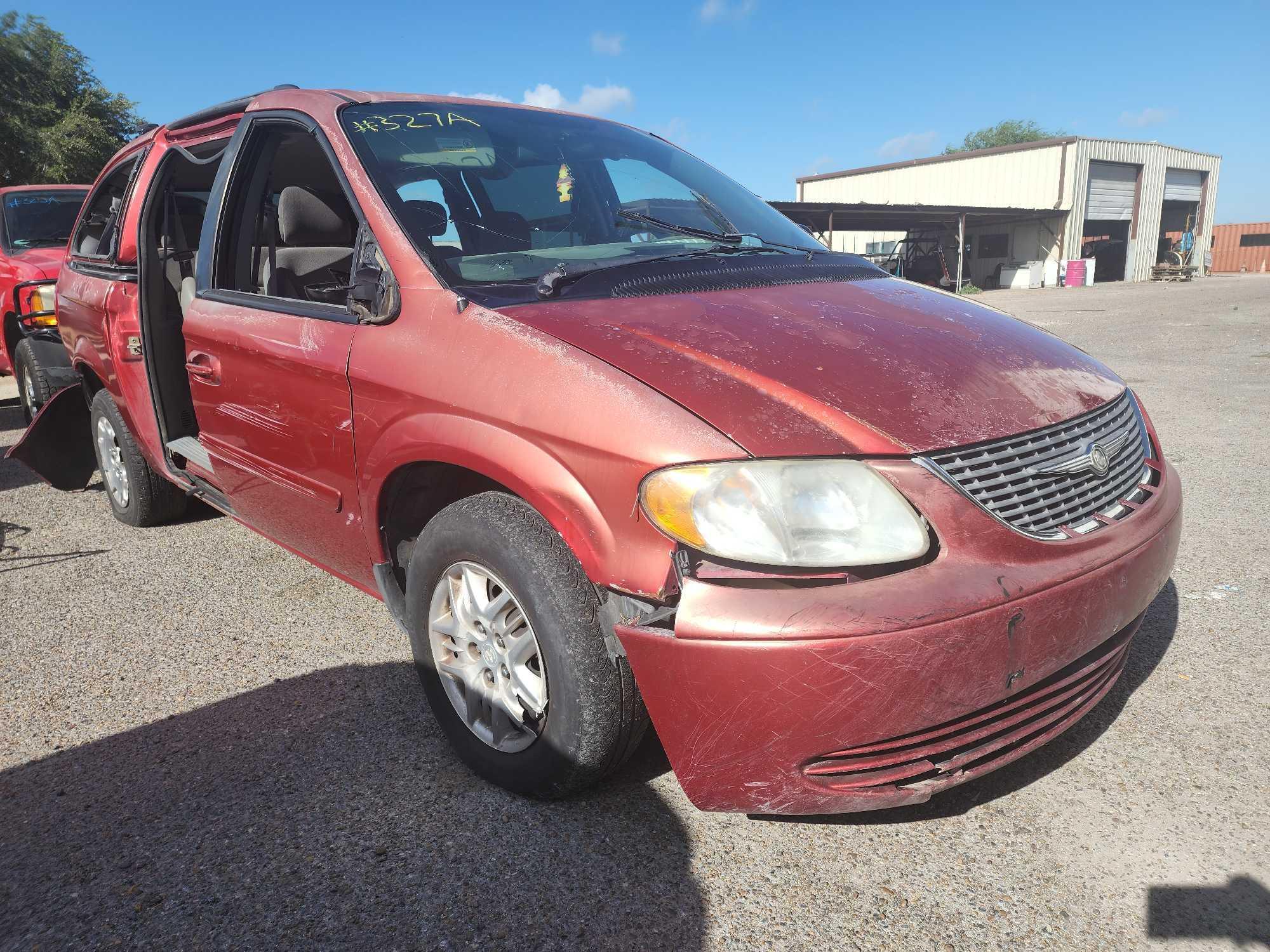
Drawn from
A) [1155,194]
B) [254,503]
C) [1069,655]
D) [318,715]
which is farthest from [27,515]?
[1155,194]

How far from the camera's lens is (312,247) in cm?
293

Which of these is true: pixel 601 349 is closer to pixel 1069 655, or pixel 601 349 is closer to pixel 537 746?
pixel 537 746

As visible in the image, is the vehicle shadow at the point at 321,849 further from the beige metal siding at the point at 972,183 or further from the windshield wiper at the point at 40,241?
the beige metal siding at the point at 972,183

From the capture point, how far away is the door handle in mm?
2943

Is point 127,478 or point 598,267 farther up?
point 598,267

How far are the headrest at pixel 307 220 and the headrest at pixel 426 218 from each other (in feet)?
1.39

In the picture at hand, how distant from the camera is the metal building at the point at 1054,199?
109 ft

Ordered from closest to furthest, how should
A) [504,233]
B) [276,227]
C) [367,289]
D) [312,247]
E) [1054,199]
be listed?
[367,289], [504,233], [312,247], [276,227], [1054,199]

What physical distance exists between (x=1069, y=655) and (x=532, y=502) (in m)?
1.18

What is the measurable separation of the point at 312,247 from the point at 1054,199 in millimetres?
36885

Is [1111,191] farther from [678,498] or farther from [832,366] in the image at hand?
[678,498]

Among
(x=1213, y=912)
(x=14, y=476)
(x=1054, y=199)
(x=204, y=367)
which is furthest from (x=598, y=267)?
(x=1054, y=199)

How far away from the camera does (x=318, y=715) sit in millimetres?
2596

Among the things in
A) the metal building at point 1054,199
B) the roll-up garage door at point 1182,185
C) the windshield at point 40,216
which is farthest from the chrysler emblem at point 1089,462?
the roll-up garage door at point 1182,185
